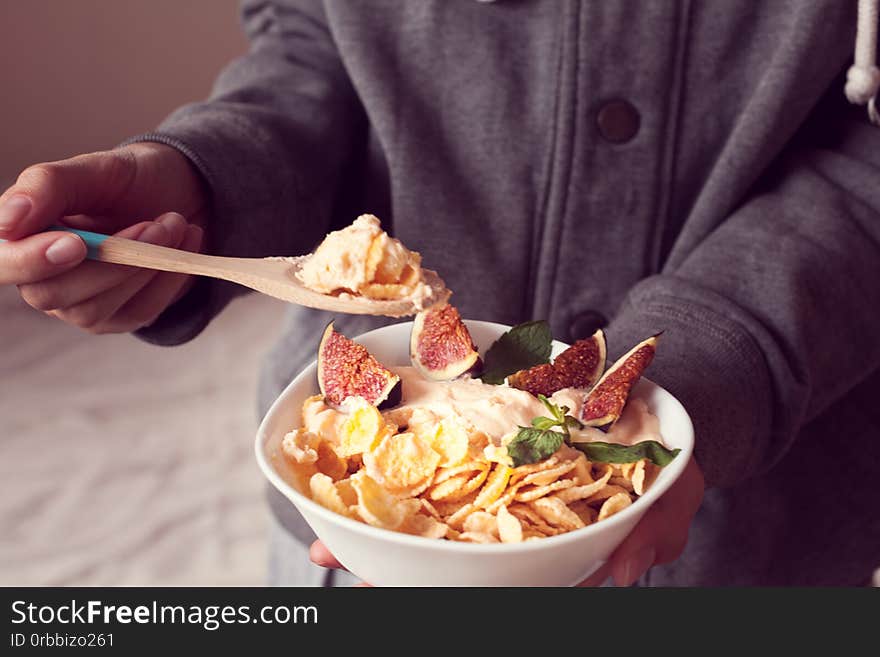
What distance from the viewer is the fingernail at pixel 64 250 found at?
93 cm

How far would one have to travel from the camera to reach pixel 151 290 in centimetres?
117

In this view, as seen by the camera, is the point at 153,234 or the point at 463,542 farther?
the point at 153,234

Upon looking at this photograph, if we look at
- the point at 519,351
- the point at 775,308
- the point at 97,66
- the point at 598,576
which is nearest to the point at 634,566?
the point at 598,576

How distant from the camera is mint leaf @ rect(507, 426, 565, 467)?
85 cm

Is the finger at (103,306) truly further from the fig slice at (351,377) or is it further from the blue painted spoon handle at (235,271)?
the fig slice at (351,377)

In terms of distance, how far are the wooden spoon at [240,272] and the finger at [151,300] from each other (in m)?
0.17

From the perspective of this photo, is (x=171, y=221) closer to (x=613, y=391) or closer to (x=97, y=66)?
(x=613, y=391)

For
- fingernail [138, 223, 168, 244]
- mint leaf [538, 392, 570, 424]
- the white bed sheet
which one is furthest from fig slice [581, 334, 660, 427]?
the white bed sheet

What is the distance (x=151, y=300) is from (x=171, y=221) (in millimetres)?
151

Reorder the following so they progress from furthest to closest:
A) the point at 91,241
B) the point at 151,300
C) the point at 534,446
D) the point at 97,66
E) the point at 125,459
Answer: the point at 97,66, the point at 125,459, the point at 151,300, the point at 91,241, the point at 534,446

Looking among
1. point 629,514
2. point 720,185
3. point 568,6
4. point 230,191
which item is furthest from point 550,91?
point 629,514

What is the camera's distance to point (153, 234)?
104 cm

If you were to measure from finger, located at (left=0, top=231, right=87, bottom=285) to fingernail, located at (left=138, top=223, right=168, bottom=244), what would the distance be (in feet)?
0.30

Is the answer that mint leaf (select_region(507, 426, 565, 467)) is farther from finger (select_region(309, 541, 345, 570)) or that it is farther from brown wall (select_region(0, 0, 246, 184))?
brown wall (select_region(0, 0, 246, 184))
